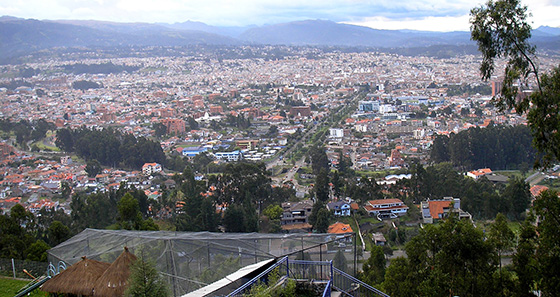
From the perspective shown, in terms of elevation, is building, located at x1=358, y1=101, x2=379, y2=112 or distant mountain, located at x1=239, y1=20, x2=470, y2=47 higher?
distant mountain, located at x1=239, y1=20, x2=470, y2=47

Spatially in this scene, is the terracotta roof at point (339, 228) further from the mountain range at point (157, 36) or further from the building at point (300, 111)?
the mountain range at point (157, 36)

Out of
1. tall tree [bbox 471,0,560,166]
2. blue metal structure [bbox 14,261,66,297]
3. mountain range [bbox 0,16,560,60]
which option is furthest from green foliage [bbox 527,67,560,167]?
mountain range [bbox 0,16,560,60]

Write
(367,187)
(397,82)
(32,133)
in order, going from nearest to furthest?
(367,187), (32,133), (397,82)

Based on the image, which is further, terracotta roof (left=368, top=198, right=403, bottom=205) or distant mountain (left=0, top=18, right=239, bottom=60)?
distant mountain (left=0, top=18, right=239, bottom=60)

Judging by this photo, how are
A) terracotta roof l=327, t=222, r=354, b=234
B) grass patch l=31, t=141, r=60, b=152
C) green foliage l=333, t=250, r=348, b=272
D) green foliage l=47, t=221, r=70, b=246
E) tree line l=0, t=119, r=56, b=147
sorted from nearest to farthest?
green foliage l=333, t=250, r=348, b=272 → green foliage l=47, t=221, r=70, b=246 → terracotta roof l=327, t=222, r=354, b=234 → grass patch l=31, t=141, r=60, b=152 → tree line l=0, t=119, r=56, b=147

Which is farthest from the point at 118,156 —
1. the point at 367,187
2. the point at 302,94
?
the point at 302,94

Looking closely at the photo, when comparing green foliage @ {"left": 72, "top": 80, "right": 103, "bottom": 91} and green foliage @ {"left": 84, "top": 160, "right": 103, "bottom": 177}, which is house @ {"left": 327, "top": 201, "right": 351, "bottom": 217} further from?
green foliage @ {"left": 72, "top": 80, "right": 103, "bottom": 91}

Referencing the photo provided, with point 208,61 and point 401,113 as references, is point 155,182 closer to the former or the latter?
point 401,113
